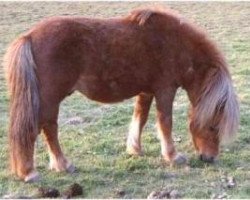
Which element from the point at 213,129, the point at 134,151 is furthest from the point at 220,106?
the point at 134,151

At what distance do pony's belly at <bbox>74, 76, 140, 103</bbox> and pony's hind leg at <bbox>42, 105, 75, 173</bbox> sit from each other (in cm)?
42

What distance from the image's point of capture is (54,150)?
608cm

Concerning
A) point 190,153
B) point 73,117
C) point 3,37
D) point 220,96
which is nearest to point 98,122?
point 73,117

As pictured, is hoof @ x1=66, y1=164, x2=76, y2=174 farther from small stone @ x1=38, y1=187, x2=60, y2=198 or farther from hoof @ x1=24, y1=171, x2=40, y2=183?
small stone @ x1=38, y1=187, x2=60, y2=198

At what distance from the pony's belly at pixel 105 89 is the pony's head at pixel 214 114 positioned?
2.30ft

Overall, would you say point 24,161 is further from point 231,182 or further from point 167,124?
point 231,182

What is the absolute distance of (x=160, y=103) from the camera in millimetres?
6438

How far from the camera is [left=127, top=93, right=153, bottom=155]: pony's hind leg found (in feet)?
22.1

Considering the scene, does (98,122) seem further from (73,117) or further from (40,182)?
(40,182)

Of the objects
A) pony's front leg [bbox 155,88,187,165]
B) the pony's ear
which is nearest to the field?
pony's front leg [bbox 155,88,187,165]

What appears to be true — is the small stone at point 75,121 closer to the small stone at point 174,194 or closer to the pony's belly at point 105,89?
the pony's belly at point 105,89

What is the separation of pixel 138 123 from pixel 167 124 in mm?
550

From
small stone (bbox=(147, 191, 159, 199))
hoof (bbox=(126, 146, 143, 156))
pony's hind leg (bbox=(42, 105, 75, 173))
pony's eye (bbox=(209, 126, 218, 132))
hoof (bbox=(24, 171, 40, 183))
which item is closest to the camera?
small stone (bbox=(147, 191, 159, 199))

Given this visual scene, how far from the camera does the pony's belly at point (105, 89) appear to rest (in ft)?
19.9
